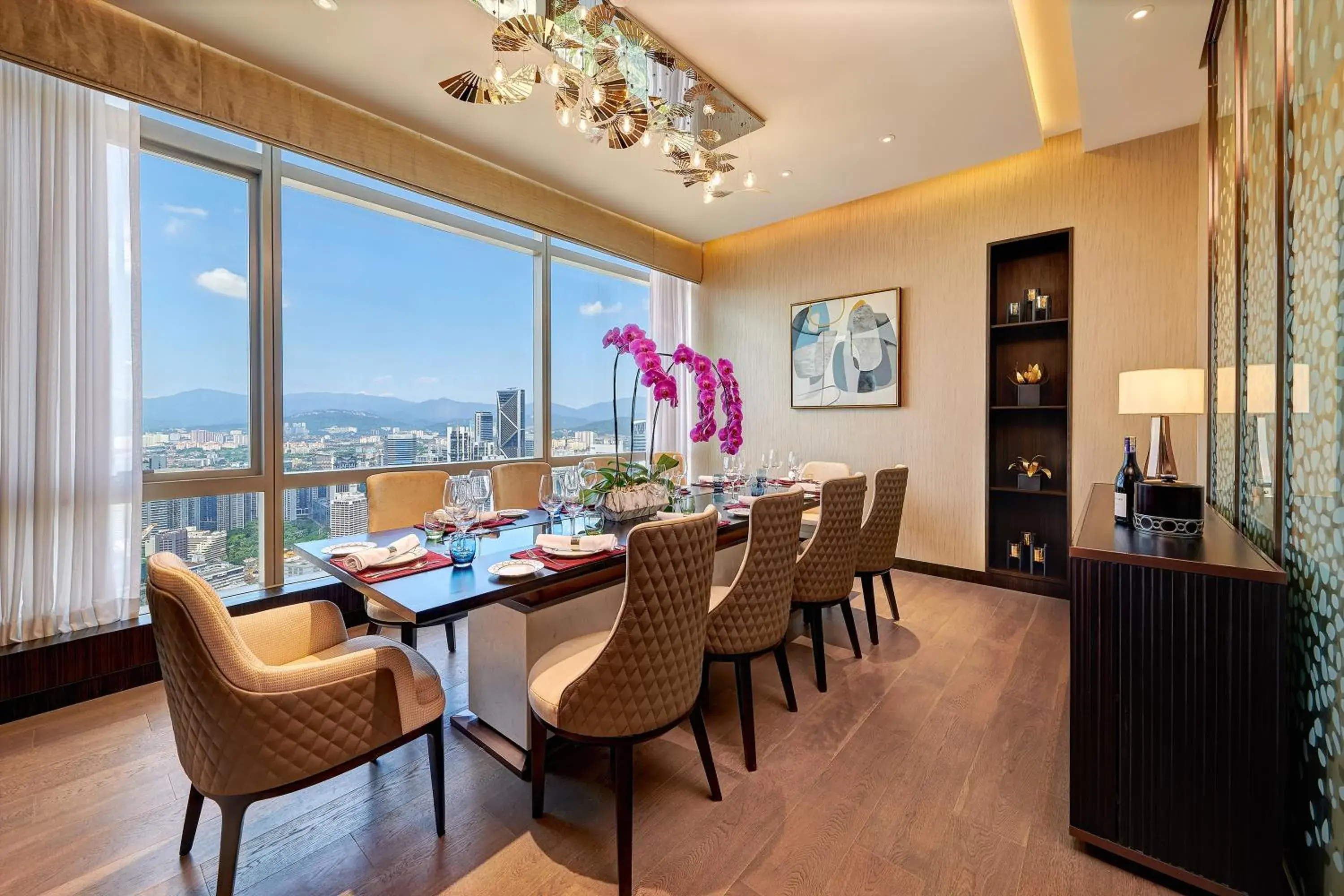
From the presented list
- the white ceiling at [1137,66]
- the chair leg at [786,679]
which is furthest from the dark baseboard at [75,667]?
the white ceiling at [1137,66]

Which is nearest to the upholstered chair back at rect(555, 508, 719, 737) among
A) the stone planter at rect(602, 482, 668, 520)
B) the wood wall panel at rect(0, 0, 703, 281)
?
the stone planter at rect(602, 482, 668, 520)

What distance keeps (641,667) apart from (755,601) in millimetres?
650

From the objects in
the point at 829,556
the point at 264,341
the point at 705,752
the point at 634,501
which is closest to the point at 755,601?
the point at 705,752

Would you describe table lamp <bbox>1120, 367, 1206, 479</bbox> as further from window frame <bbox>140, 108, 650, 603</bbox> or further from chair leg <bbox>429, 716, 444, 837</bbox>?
window frame <bbox>140, 108, 650, 603</bbox>

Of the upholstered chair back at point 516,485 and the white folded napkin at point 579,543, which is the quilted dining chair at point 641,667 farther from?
the upholstered chair back at point 516,485

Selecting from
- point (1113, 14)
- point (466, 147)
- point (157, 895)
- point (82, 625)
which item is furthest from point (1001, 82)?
point (82, 625)

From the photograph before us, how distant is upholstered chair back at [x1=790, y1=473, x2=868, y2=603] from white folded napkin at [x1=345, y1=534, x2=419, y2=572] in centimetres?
157

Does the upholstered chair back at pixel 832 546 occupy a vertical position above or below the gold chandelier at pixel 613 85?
below

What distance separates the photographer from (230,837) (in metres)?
1.22

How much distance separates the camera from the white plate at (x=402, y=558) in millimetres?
1663

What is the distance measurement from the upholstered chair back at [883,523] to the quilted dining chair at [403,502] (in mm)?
2142

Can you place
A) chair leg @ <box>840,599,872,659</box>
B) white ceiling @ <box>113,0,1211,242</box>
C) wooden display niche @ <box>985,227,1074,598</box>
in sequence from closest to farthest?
white ceiling @ <box>113,0,1211,242</box> → chair leg @ <box>840,599,872,659</box> → wooden display niche @ <box>985,227,1074,598</box>

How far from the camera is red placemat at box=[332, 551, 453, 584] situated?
156cm

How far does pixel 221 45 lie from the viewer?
8.21ft
